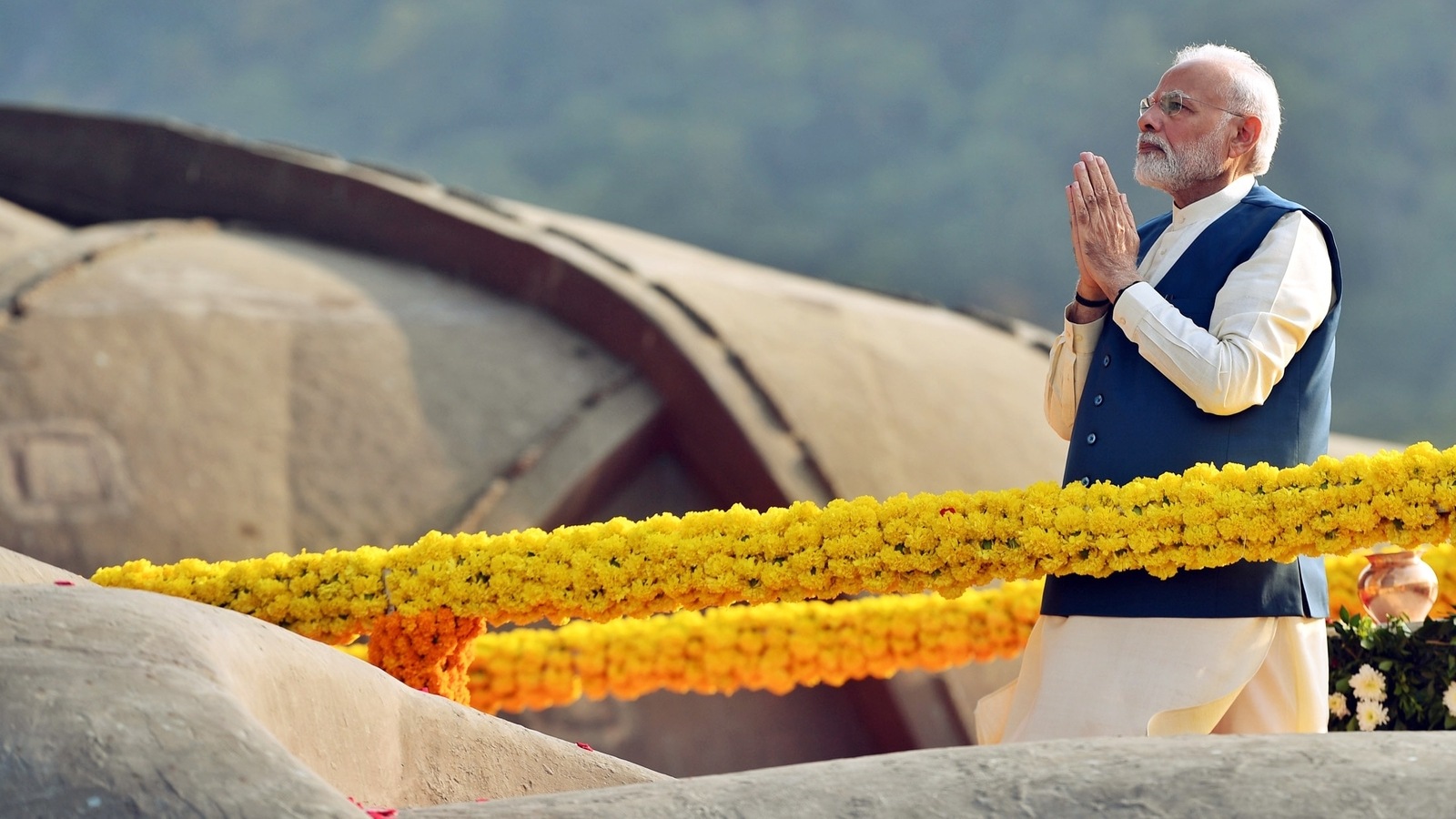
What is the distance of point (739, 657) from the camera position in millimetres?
4398

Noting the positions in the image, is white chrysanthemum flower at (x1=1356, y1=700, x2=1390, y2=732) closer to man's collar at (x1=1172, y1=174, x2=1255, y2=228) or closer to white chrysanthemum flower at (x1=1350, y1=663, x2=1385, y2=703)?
white chrysanthemum flower at (x1=1350, y1=663, x2=1385, y2=703)

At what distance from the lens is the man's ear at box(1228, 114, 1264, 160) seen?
2855mm

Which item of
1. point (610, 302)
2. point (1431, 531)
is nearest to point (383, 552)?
point (1431, 531)

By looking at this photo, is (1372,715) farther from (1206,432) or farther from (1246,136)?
(1246,136)

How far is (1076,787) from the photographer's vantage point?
1788mm

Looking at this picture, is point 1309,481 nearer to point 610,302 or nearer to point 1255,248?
point 1255,248

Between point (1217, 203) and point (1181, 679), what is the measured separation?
0.90 m

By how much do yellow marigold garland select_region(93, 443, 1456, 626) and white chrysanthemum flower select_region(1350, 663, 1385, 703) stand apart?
0.75 meters

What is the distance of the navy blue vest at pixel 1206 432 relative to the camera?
2.72m

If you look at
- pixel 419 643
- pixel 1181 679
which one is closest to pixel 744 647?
pixel 419 643

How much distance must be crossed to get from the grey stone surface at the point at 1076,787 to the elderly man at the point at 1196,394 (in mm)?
777

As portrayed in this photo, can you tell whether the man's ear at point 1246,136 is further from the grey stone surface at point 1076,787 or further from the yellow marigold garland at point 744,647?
the yellow marigold garland at point 744,647

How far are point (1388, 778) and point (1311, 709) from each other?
3.24ft

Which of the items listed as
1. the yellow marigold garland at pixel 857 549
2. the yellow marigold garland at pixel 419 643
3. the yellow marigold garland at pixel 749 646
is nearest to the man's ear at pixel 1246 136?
the yellow marigold garland at pixel 857 549
